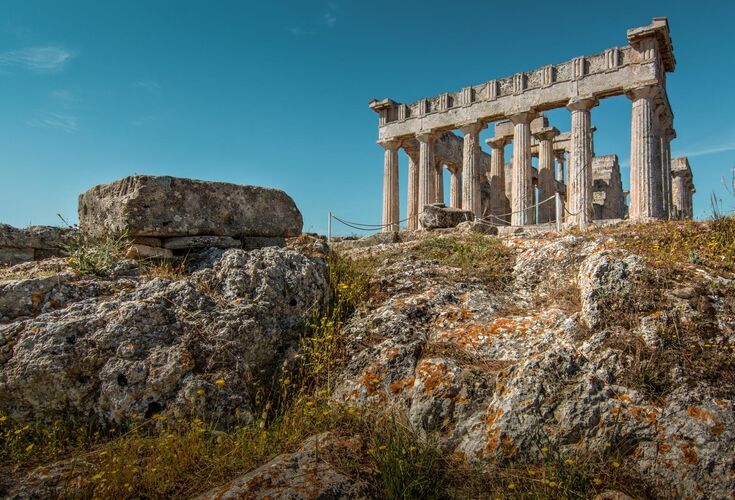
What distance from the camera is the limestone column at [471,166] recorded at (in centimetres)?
2125

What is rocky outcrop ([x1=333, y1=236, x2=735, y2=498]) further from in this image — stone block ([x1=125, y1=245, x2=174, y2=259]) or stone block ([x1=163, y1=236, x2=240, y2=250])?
stone block ([x1=125, y1=245, x2=174, y2=259])

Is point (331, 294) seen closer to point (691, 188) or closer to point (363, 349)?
point (363, 349)

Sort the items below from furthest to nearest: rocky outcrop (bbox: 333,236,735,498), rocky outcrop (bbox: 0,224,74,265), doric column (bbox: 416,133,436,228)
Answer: doric column (bbox: 416,133,436,228) → rocky outcrop (bbox: 0,224,74,265) → rocky outcrop (bbox: 333,236,735,498)

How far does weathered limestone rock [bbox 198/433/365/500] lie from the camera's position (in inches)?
108

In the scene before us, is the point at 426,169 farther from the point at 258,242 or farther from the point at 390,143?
the point at 258,242

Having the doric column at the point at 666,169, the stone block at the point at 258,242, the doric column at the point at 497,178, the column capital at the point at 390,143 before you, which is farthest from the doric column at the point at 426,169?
the stone block at the point at 258,242

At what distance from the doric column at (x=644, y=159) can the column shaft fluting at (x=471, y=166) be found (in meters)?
5.86

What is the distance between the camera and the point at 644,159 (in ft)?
55.6

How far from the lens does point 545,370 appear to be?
11.3ft

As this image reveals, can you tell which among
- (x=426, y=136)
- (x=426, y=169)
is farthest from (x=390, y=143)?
(x=426, y=169)

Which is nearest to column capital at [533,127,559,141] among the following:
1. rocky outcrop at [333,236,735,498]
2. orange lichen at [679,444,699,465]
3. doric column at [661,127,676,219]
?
doric column at [661,127,676,219]

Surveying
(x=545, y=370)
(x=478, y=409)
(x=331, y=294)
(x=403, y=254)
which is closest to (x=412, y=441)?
(x=478, y=409)

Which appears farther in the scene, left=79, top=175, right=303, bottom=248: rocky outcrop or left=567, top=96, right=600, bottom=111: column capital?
left=567, top=96, right=600, bottom=111: column capital

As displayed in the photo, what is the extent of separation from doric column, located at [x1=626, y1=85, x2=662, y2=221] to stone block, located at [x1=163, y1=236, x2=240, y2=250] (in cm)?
1506
